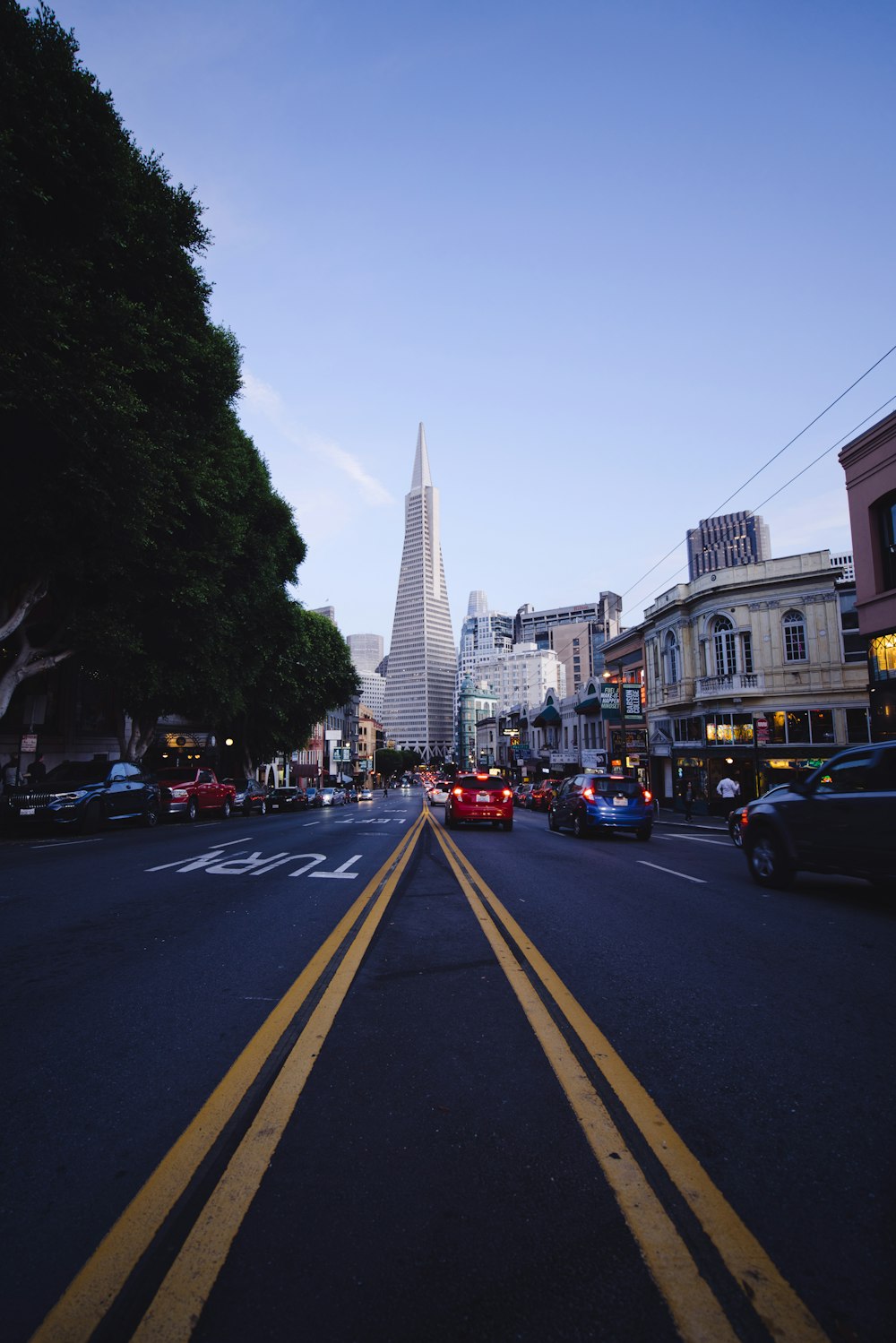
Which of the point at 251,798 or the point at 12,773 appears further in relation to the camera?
the point at 251,798

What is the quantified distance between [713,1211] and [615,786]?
14.9 m

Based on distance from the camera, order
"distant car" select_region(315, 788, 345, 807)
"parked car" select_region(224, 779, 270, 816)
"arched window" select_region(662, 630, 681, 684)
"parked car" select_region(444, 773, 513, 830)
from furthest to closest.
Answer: "distant car" select_region(315, 788, 345, 807) → "arched window" select_region(662, 630, 681, 684) → "parked car" select_region(224, 779, 270, 816) → "parked car" select_region(444, 773, 513, 830)

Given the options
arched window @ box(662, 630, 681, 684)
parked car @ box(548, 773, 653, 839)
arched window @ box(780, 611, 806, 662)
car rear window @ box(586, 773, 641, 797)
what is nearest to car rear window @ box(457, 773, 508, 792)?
parked car @ box(548, 773, 653, 839)

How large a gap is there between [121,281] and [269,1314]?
19274 millimetres

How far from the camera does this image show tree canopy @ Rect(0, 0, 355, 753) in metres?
13.5

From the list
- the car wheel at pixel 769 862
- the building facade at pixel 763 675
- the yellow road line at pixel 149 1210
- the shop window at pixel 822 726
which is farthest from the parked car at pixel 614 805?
the shop window at pixel 822 726

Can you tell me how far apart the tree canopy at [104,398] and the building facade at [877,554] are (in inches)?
746

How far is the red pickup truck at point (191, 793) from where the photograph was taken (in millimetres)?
22875

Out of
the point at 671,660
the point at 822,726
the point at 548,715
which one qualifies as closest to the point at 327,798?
the point at 671,660

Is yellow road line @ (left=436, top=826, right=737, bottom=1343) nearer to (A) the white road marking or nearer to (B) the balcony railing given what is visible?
(A) the white road marking

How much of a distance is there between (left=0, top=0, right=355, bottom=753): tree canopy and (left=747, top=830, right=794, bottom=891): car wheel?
14.6 m

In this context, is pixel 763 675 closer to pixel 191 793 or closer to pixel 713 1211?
pixel 191 793

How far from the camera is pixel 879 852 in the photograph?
7.25 m

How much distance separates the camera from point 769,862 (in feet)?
30.4
